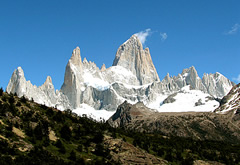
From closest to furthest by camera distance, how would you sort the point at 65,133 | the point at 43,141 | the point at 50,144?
1. the point at 43,141
2. the point at 50,144
3. the point at 65,133

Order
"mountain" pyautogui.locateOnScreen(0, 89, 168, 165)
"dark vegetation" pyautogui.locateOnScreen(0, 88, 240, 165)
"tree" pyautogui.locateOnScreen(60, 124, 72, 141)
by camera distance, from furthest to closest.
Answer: "tree" pyautogui.locateOnScreen(60, 124, 72, 141), "mountain" pyautogui.locateOnScreen(0, 89, 168, 165), "dark vegetation" pyautogui.locateOnScreen(0, 88, 240, 165)

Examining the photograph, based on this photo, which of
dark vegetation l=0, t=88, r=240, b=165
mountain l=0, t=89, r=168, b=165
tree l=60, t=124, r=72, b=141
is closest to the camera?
dark vegetation l=0, t=88, r=240, b=165

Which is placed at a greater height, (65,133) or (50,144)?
(65,133)

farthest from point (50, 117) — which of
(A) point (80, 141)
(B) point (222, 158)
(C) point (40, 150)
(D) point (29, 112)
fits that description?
(B) point (222, 158)

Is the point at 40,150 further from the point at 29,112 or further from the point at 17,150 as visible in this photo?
the point at 29,112

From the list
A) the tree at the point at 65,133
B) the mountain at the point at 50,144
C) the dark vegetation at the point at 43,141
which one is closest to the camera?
the dark vegetation at the point at 43,141

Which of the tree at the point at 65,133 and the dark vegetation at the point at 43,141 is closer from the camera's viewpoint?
the dark vegetation at the point at 43,141

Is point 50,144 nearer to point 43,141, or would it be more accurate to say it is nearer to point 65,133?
point 43,141

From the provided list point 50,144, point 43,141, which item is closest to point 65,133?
point 50,144

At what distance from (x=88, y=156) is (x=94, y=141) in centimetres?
1063

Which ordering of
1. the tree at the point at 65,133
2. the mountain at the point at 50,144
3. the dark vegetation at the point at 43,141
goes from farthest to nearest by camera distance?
the tree at the point at 65,133, the mountain at the point at 50,144, the dark vegetation at the point at 43,141

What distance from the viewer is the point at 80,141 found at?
7644 cm

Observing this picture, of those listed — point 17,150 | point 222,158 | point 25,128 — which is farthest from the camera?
point 222,158

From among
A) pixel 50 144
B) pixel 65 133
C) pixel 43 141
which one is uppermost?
pixel 65 133
